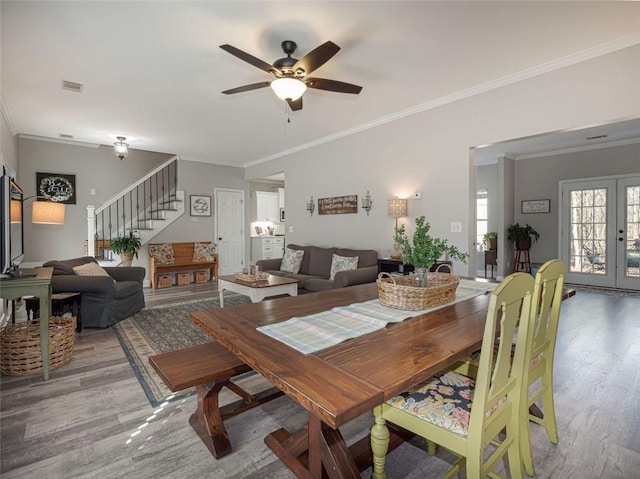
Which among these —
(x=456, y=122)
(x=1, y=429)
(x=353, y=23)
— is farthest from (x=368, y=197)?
(x=1, y=429)

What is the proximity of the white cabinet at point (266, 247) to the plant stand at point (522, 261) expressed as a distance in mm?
5548

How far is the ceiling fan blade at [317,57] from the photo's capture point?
225 cm

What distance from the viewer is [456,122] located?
12.7ft

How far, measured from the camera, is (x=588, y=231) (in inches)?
248

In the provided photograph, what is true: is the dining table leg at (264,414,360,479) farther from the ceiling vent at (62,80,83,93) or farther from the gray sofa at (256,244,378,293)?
the ceiling vent at (62,80,83,93)

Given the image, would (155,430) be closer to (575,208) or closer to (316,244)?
(316,244)

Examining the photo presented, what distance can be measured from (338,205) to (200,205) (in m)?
3.57

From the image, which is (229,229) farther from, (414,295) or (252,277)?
(414,295)

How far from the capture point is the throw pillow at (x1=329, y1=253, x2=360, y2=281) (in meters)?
4.53

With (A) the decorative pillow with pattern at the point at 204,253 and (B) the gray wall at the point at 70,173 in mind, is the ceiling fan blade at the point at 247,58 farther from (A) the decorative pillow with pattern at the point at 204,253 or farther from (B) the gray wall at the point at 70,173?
(B) the gray wall at the point at 70,173

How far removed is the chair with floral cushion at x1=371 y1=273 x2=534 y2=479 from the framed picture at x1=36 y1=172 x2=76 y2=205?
7.12 m

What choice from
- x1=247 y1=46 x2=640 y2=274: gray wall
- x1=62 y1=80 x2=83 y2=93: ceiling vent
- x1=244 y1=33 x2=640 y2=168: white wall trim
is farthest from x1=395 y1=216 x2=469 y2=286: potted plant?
x1=62 y1=80 x2=83 y2=93: ceiling vent

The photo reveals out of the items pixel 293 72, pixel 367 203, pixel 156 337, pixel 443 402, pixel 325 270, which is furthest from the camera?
pixel 325 270

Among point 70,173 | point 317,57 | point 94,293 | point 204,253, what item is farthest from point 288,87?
point 70,173
